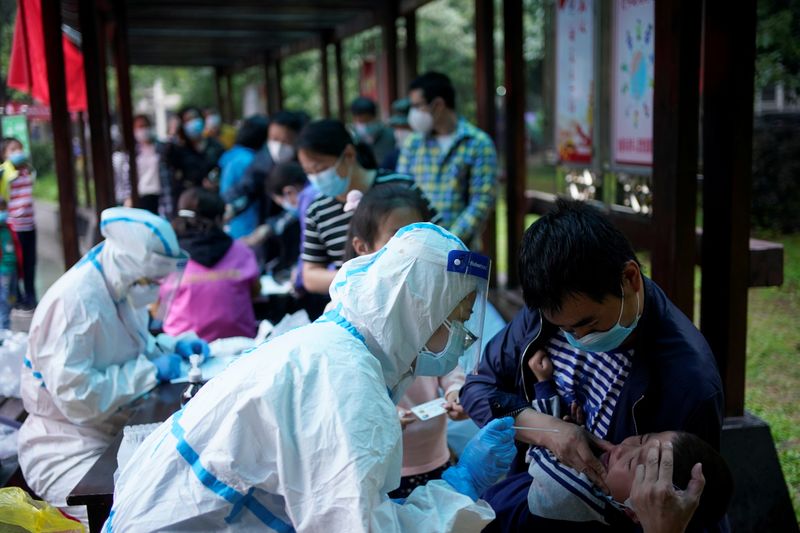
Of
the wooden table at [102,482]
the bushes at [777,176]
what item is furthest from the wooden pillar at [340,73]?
the wooden table at [102,482]

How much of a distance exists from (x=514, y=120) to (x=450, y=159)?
1132 millimetres

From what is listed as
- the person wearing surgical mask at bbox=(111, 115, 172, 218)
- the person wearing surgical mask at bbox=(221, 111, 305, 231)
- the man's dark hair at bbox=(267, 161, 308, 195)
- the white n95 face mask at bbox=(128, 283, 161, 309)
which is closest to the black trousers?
the person wearing surgical mask at bbox=(111, 115, 172, 218)

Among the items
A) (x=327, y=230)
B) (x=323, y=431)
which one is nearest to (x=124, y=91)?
(x=327, y=230)

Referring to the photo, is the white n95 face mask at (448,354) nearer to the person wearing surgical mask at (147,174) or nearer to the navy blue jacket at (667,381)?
the navy blue jacket at (667,381)

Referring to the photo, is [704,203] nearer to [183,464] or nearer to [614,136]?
[614,136]

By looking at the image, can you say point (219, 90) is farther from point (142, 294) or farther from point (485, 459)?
point (485, 459)

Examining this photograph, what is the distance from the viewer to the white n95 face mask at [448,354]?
192cm

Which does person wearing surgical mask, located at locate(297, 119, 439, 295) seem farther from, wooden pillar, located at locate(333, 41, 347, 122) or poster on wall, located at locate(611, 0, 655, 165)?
wooden pillar, located at locate(333, 41, 347, 122)

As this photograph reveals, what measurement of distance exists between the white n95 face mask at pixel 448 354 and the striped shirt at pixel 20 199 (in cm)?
405

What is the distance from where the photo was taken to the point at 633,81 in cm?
409

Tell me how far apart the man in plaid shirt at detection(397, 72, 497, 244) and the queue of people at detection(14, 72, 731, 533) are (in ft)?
5.61

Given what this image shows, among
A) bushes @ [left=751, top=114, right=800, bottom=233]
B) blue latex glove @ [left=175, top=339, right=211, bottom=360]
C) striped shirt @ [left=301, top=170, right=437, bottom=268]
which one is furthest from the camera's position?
bushes @ [left=751, top=114, right=800, bottom=233]

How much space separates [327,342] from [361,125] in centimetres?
613

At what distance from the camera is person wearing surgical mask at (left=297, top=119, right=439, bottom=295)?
11.9ft
